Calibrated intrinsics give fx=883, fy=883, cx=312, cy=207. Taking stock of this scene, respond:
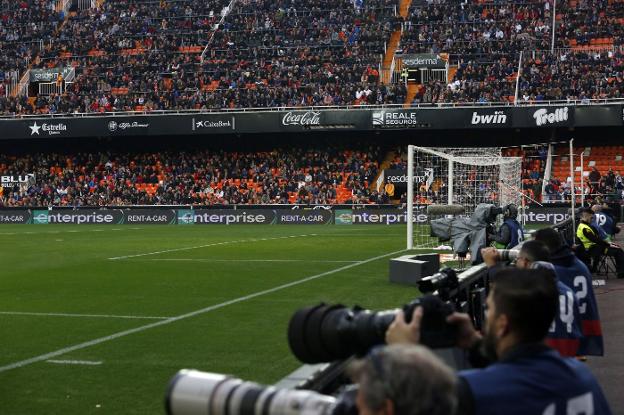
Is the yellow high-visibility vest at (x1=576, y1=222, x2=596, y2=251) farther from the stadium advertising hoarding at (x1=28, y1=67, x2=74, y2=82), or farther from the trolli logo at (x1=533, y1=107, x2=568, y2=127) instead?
the stadium advertising hoarding at (x1=28, y1=67, x2=74, y2=82)

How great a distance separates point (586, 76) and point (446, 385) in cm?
4877

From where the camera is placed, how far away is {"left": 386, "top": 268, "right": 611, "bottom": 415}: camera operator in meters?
3.05

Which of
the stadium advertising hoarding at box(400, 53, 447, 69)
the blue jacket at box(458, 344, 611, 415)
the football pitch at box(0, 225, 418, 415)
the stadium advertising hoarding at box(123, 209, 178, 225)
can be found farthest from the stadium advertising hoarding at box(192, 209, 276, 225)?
the blue jacket at box(458, 344, 611, 415)

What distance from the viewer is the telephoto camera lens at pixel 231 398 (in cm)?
234

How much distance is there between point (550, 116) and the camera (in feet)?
152

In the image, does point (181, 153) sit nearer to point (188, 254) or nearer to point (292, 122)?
point (292, 122)

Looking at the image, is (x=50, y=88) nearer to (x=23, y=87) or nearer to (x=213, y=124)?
(x=23, y=87)

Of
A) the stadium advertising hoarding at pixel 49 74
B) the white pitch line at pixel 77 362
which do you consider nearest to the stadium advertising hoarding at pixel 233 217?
the stadium advertising hoarding at pixel 49 74

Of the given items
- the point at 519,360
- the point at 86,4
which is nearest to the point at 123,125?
the point at 86,4

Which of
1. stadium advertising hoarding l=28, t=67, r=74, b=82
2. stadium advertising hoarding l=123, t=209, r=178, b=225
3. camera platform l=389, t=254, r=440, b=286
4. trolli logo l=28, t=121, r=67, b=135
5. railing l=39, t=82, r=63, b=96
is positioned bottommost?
stadium advertising hoarding l=123, t=209, r=178, b=225

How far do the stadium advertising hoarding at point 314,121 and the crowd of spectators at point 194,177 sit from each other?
2.89m

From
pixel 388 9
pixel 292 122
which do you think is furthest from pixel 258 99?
pixel 388 9

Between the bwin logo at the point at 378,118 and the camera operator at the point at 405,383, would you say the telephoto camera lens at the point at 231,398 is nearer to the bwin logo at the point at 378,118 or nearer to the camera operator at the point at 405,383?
the camera operator at the point at 405,383

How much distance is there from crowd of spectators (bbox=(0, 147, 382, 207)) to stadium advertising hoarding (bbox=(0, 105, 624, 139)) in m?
2.89
